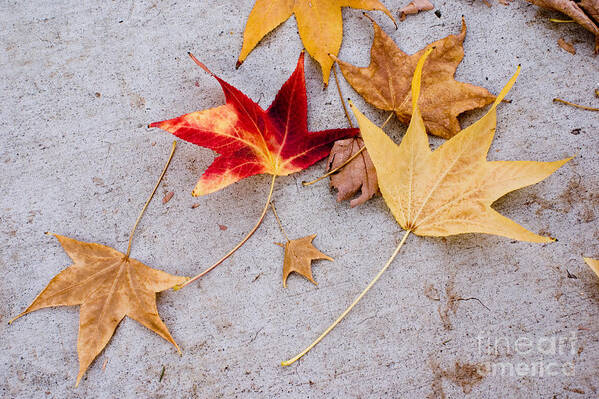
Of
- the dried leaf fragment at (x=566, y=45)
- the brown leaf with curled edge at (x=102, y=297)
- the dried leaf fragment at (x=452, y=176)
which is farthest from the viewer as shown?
the dried leaf fragment at (x=566, y=45)

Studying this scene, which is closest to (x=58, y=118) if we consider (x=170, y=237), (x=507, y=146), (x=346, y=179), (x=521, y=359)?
(x=170, y=237)

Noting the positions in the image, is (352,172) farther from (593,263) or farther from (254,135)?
(593,263)

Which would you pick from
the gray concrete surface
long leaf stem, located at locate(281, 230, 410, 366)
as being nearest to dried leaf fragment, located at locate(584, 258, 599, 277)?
the gray concrete surface

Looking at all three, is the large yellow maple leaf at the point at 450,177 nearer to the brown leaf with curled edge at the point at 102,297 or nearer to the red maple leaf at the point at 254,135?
the red maple leaf at the point at 254,135

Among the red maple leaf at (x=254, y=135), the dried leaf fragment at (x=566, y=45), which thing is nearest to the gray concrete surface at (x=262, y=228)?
the dried leaf fragment at (x=566, y=45)

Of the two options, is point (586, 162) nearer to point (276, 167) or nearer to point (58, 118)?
point (276, 167)

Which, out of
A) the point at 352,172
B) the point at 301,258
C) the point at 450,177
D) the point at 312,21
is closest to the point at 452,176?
the point at 450,177
